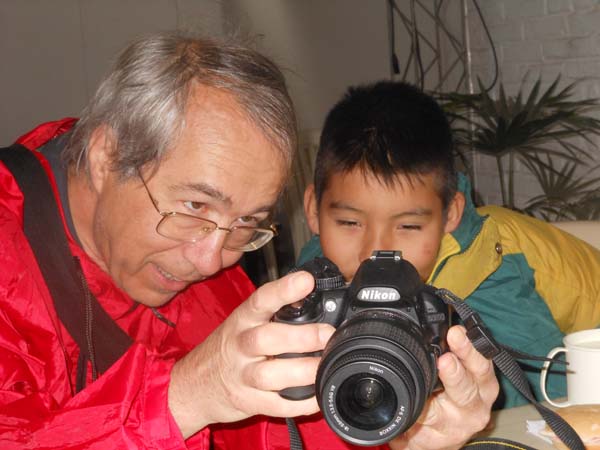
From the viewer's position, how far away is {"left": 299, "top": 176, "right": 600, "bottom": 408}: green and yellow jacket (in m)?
1.52

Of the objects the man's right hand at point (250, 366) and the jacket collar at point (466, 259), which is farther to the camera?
the jacket collar at point (466, 259)

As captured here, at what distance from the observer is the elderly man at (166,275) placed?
0.90 m

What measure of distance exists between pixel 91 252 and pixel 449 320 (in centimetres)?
58

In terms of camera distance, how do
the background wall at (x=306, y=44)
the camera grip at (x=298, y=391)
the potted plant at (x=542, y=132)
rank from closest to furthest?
the camera grip at (x=298, y=391), the potted plant at (x=542, y=132), the background wall at (x=306, y=44)

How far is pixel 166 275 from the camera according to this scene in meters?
1.17

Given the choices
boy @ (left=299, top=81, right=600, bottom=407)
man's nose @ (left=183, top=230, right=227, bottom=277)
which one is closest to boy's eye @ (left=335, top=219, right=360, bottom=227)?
boy @ (left=299, top=81, right=600, bottom=407)

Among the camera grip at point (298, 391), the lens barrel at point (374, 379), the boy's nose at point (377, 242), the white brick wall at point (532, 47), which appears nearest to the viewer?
the lens barrel at point (374, 379)

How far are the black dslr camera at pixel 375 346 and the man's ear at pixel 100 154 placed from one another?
1.23 feet

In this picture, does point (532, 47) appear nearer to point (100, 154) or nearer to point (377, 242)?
point (377, 242)

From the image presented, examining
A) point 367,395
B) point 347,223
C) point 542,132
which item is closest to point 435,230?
point 347,223

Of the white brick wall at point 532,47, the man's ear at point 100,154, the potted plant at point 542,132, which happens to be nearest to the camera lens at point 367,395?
the man's ear at point 100,154

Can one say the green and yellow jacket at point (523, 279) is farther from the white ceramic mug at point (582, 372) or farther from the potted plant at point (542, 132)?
the potted plant at point (542, 132)

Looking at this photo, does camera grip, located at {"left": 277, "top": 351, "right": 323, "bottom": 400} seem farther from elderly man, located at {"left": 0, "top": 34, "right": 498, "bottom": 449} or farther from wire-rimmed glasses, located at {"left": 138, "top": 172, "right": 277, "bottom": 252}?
wire-rimmed glasses, located at {"left": 138, "top": 172, "right": 277, "bottom": 252}

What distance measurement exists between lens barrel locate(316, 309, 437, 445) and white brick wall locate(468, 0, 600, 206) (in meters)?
2.24
